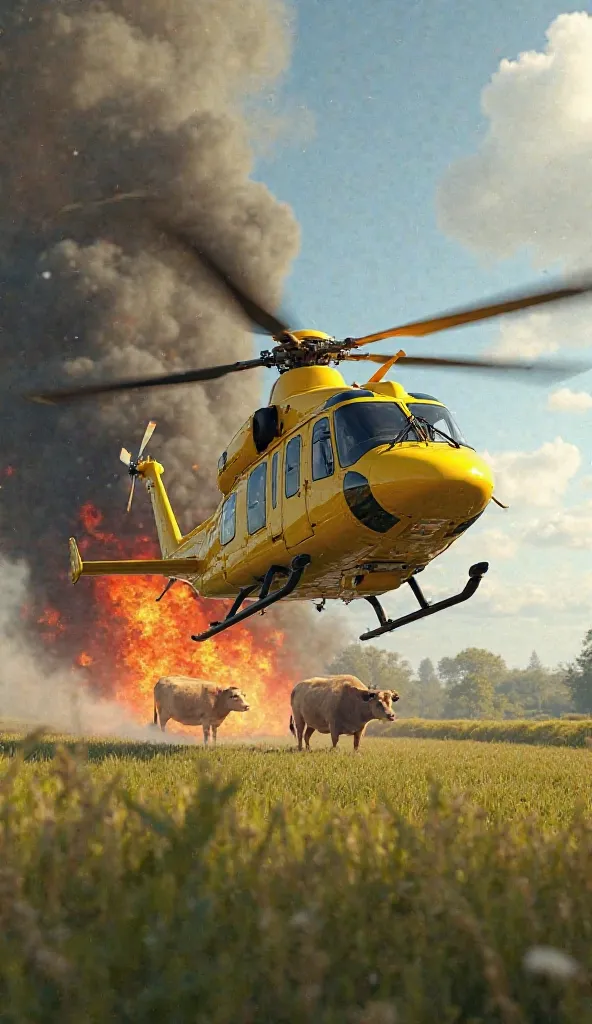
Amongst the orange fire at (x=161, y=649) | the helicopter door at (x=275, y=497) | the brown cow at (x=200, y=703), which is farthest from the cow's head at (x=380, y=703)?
the orange fire at (x=161, y=649)

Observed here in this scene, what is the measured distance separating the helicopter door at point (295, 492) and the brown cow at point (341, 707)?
782cm

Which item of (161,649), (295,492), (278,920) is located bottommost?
(278,920)

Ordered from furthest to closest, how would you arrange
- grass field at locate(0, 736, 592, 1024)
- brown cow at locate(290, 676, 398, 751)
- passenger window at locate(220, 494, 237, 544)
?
brown cow at locate(290, 676, 398, 751), passenger window at locate(220, 494, 237, 544), grass field at locate(0, 736, 592, 1024)

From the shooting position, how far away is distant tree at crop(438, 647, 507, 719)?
379 feet

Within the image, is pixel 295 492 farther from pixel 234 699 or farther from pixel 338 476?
pixel 234 699

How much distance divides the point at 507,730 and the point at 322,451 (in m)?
26.3

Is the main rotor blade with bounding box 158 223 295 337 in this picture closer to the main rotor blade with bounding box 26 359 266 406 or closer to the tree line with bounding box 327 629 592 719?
the main rotor blade with bounding box 26 359 266 406

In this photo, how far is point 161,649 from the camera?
3625 cm

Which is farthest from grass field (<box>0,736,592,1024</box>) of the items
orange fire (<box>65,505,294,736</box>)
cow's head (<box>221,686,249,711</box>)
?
orange fire (<box>65,505,294,736</box>)

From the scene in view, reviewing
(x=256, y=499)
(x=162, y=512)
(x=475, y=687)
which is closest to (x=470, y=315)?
A: (x=256, y=499)

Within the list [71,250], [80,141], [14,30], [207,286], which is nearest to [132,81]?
[80,141]

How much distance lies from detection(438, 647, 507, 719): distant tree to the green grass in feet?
244

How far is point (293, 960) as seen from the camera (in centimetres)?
277

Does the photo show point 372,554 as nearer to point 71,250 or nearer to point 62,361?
point 62,361
